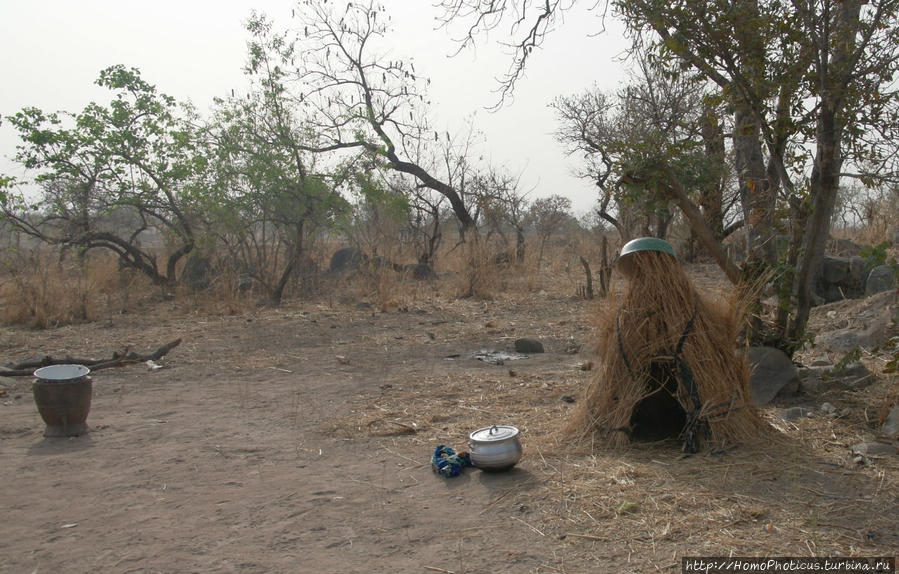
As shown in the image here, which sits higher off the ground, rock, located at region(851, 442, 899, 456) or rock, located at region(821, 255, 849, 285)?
rock, located at region(821, 255, 849, 285)

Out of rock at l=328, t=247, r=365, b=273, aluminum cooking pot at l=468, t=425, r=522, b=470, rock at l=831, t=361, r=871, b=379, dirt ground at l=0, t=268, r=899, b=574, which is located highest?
rock at l=328, t=247, r=365, b=273

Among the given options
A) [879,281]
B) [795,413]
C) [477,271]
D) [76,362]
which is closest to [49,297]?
[76,362]

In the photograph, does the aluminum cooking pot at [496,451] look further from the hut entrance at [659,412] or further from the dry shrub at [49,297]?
the dry shrub at [49,297]

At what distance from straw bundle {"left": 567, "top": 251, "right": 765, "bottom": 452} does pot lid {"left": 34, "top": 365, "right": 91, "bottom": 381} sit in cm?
370

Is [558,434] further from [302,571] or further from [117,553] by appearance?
[117,553]

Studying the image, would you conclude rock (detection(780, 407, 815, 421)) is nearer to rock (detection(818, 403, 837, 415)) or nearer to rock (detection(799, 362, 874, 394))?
rock (detection(818, 403, 837, 415))

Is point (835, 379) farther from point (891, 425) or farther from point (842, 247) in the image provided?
point (842, 247)

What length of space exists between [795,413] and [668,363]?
1.03 metres

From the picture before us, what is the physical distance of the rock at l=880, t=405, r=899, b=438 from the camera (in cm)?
399

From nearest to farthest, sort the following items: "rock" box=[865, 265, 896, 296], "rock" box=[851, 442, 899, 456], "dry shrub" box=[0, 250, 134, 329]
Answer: "rock" box=[851, 442, 899, 456], "rock" box=[865, 265, 896, 296], "dry shrub" box=[0, 250, 134, 329]

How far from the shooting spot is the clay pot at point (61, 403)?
518 cm

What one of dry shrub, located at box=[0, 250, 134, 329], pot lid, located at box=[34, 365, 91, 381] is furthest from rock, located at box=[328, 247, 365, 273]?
pot lid, located at box=[34, 365, 91, 381]

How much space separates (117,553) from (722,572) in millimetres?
2576

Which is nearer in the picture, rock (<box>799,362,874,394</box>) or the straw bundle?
the straw bundle
